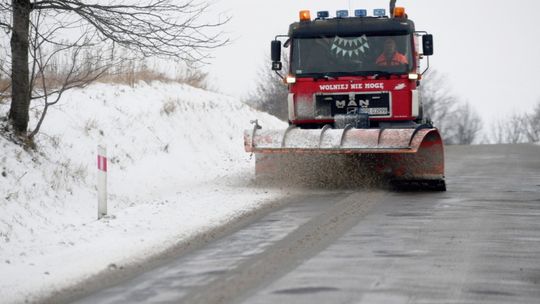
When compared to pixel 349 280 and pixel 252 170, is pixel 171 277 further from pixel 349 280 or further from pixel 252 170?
pixel 252 170

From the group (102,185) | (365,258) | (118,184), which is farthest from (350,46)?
(365,258)

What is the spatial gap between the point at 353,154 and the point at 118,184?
12.8ft

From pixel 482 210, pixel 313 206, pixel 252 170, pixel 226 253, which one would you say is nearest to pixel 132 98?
pixel 252 170

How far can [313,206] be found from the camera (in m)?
10.1

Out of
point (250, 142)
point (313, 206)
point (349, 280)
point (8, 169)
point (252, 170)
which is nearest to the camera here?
point (349, 280)

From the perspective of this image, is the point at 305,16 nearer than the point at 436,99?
Yes

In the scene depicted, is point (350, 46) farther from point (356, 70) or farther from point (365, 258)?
point (365, 258)

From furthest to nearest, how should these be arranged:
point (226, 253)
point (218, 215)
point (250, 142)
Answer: point (250, 142)
point (218, 215)
point (226, 253)

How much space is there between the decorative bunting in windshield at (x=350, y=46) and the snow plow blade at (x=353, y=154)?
1760 mm

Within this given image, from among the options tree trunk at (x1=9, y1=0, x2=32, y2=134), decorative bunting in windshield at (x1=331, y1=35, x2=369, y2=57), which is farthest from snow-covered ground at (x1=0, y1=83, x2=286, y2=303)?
decorative bunting in windshield at (x1=331, y1=35, x2=369, y2=57)

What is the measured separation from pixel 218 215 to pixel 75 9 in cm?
413

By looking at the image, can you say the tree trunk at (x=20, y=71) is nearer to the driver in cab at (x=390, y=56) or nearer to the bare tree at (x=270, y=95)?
the driver in cab at (x=390, y=56)

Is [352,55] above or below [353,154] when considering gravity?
above

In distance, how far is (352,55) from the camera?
13320mm
